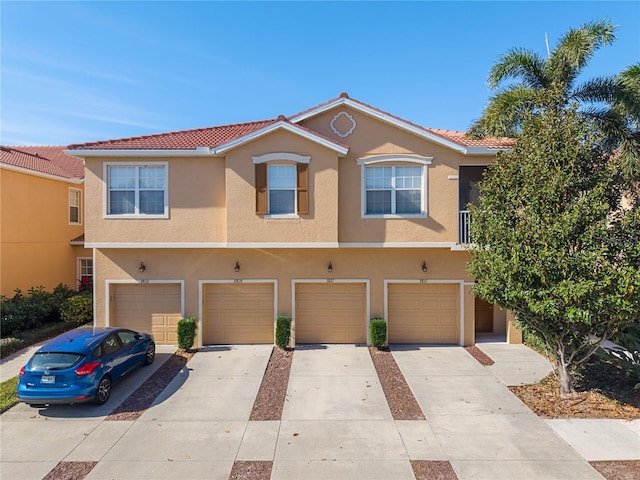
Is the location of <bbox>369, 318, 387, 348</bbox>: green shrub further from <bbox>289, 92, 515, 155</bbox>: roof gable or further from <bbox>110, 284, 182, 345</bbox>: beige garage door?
<bbox>110, 284, 182, 345</bbox>: beige garage door

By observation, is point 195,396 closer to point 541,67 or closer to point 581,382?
point 581,382

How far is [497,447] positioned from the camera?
6.45 meters

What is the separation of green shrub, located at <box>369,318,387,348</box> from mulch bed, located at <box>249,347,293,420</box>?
2780mm

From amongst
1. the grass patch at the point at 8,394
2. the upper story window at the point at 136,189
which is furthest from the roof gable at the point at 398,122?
the grass patch at the point at 8,394

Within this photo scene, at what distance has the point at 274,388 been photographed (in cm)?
901

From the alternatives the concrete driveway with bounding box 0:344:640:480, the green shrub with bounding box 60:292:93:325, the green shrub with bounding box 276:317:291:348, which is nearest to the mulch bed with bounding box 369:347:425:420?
the concrete driveway with bounding box 0:344:640:480

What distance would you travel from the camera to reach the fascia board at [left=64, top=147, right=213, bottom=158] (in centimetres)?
1134

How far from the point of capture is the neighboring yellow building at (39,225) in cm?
1495

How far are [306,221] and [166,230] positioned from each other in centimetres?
464

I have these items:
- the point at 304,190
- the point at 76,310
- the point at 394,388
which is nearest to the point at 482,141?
the point at 304,190

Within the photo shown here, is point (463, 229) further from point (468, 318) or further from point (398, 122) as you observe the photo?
point (398, 122)

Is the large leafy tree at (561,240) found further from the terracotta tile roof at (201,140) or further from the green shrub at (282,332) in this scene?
the green shrub at (282,332)

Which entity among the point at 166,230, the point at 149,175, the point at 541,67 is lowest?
the point at 166,230

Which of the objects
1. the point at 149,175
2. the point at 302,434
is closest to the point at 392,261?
the point at 302,434
